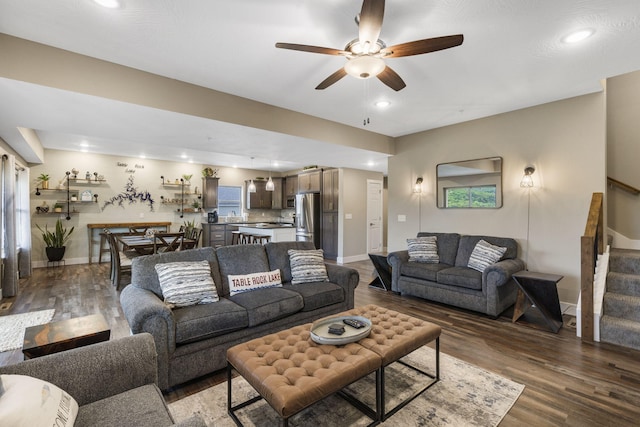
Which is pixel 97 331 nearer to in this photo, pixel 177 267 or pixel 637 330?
pixel 177 267

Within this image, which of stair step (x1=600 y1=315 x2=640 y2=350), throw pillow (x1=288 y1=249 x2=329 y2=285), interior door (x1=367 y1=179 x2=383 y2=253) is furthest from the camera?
interior door (x1=367 y1=179 x2=383 y2=253)

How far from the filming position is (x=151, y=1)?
2.03m

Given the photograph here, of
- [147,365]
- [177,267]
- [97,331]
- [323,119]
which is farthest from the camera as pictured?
[323,119]

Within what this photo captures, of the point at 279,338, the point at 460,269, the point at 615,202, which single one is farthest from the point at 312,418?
the point at 615,202

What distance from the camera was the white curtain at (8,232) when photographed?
4.38 metres

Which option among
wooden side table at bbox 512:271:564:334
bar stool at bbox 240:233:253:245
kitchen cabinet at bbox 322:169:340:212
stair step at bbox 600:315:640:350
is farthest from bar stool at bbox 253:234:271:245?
stair step at bbox 600:315:640:350

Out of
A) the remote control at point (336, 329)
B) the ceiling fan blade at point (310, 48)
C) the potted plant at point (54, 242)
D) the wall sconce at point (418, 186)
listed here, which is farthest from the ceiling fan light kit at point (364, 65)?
the potted plant at point (54, 242)

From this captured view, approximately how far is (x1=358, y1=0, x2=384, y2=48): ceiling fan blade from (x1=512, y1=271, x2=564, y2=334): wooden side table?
10.1 ft

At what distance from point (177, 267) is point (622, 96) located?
6.31 meters

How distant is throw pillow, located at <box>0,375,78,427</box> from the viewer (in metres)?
0.90

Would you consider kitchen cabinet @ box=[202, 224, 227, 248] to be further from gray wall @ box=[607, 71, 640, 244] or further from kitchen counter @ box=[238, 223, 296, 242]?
gray wall @ box=[607, 71, 640, 244]

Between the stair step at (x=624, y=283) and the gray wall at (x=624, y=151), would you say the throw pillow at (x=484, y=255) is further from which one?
the gray wall at (x=624, y=151)

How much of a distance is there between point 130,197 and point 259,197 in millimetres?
3466

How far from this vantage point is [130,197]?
7.67m
